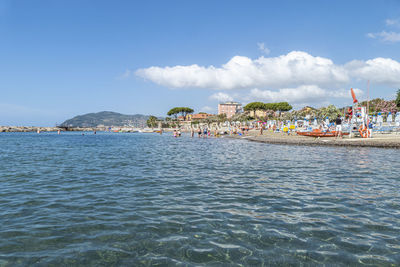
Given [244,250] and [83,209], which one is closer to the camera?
[244,250]

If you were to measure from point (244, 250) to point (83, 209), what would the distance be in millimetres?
5275

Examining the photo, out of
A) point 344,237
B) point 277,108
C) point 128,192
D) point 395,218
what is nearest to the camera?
point 344,237

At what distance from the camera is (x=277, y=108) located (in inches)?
6329

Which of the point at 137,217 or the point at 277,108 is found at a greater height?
the point at 277,108

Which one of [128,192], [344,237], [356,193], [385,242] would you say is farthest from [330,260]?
[128,192]

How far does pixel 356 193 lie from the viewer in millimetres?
9656

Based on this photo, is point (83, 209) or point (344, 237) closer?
point (344, 237)

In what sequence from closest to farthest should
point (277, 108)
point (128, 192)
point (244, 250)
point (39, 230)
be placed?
point (244, 250), point (39, 230), point (128, 192), point (277, 108)

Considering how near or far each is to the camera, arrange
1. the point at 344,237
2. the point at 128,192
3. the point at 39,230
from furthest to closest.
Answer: the point at 128,192
the point at 39,230
the point at 344,237

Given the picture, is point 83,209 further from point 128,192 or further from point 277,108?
point 277,108

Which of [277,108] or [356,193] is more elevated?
[277,108]

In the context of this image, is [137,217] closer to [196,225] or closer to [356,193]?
[196,225]

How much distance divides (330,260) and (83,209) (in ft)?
22.3

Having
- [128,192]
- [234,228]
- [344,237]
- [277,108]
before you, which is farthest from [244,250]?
[277,108]
